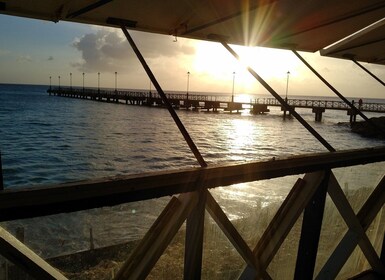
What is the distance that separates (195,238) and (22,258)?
2.65 ft

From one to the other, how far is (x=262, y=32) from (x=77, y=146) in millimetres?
30234

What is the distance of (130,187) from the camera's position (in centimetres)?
143

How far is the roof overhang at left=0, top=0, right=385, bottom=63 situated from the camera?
78.4 inches

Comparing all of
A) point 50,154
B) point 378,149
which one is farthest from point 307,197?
point 50,154

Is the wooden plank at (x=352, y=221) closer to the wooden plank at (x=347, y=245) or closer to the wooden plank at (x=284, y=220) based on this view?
the wooden plank at (x=347, y=245)

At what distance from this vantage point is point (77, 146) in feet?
101

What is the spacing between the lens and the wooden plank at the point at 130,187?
1.21 m

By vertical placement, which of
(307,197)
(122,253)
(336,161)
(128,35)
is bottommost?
(122,253)

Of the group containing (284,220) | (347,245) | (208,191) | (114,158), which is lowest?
(114,158)

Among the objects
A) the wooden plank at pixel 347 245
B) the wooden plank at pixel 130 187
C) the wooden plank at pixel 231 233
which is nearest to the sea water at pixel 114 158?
the wooden plank at pixel 130 187

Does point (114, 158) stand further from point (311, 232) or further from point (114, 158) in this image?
point (311, 232)

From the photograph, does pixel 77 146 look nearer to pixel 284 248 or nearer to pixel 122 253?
pixel 122 253

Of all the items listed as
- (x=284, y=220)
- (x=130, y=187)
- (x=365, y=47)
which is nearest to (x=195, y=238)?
(x=130, y=187)

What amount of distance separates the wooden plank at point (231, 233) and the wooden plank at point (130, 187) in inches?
4.6
